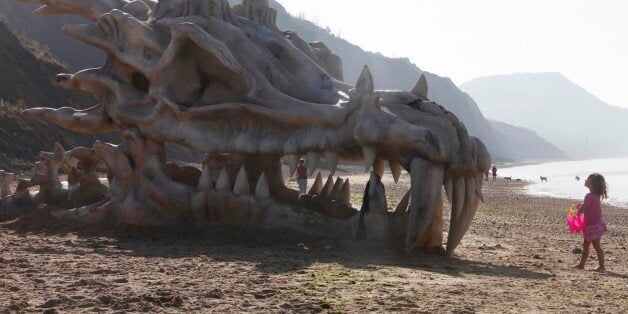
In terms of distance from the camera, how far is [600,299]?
15.8 feet

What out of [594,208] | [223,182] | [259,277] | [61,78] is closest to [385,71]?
[594,208]

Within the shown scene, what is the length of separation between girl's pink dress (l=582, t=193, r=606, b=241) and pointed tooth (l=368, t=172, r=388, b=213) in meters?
2.77

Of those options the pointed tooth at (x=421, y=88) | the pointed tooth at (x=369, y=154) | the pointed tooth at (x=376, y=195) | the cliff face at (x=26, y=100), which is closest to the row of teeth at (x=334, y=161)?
the pointed tooth at (x=369, y=154)

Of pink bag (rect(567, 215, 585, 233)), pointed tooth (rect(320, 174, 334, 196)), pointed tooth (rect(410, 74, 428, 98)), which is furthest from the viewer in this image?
pink bag (rect(567, 215, 585, 233))

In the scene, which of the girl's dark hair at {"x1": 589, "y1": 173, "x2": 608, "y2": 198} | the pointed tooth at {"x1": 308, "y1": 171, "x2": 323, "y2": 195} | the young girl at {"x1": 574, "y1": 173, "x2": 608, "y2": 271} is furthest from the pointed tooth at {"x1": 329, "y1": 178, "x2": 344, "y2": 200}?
the girl's dark hair at {"x1": 589, "y1": 173, "x2": 608, "y2": 198}

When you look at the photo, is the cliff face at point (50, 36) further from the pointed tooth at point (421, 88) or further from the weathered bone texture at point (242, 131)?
the pointed tooth at point (421, 88)

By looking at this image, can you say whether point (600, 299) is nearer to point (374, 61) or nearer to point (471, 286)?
point (471, 286)

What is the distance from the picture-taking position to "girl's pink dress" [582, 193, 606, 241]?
794 centimetres

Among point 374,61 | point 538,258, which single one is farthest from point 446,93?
point 538,258

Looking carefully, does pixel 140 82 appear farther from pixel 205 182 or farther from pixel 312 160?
pixel 312 160

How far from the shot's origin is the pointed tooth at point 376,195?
20.4 feet

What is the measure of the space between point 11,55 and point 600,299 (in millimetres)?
34669

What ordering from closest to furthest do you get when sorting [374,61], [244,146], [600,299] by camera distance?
[600,299]
[244,146]
[374,61]

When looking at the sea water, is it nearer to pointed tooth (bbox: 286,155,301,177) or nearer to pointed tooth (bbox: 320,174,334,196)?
Result: pointed tooth (bbox: 320,174,334,196)
